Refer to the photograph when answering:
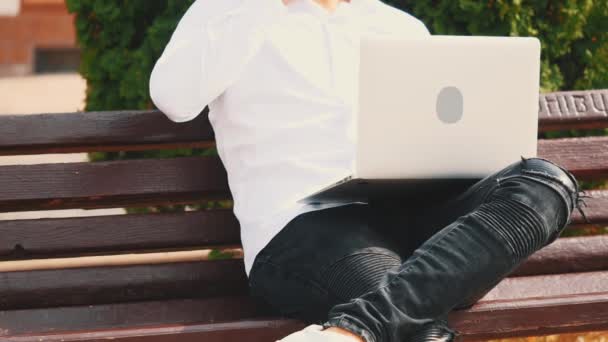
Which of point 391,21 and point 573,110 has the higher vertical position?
point 391,21

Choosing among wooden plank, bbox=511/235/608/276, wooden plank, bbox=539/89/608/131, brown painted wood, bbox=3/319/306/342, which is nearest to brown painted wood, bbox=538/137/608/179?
wooden plank, bbox=539/89/608/131

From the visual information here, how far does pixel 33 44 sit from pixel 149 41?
42.2 feet

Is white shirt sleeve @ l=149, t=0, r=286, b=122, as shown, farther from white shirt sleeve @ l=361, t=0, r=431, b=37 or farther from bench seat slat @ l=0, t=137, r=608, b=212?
white shirt sleeve @ l=361, t=0, r=431, b=37

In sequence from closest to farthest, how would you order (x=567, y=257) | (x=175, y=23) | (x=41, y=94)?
1. (x=567, y=257)
2. (x=175, y=23)
3. (x=41, y=94)

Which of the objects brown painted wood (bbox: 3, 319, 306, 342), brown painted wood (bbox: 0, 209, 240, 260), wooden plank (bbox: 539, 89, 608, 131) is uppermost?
wooden plank (bbox: 539, 89, 608, 131)

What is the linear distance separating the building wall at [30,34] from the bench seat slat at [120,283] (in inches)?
519

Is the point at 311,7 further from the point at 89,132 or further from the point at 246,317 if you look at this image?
the point at 246,317

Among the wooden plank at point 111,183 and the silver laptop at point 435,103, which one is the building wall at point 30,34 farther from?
the silver laptop at point 435,103

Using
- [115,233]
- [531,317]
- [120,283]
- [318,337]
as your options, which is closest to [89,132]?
[115,233]

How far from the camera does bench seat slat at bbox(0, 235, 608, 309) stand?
8.48 feet

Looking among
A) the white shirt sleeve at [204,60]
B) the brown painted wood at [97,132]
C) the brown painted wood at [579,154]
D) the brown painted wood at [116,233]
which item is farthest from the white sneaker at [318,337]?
the brown painted wood at [579,154]

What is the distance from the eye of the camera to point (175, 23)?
128 inches

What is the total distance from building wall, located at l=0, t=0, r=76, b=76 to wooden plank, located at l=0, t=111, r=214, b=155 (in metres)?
13.1

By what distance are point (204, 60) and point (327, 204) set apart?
0.47 meters
